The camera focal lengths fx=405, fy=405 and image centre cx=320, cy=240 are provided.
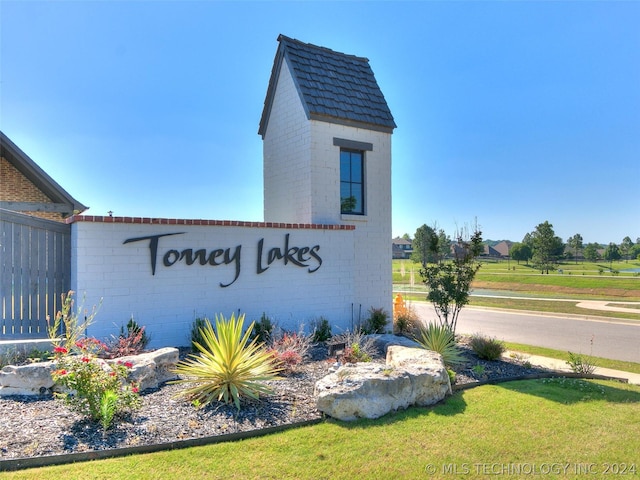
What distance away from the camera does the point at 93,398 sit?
191 inches

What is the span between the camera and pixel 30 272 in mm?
8250

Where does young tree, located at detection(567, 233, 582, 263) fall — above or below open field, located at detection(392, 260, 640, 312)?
above

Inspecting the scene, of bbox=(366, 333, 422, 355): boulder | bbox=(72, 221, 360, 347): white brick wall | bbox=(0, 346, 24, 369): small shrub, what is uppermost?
bbox=(72, 221, 360, 347): white brick wall

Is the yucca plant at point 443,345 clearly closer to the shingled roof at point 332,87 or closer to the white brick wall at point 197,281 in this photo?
the white brick wall at point 197,281

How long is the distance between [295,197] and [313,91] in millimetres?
3045

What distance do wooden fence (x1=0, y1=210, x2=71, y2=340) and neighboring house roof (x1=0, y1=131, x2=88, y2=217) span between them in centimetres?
759

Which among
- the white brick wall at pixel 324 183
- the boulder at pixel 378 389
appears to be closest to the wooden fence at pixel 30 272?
the white brick wall at pixel 324 183

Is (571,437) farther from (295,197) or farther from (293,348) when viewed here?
(295,197)

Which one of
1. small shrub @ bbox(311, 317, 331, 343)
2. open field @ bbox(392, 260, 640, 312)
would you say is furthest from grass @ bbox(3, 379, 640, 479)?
open field @ bbox(392, 260, 640, 312)

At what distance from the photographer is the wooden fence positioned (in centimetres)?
805

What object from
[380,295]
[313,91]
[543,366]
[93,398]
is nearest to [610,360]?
[543,366]

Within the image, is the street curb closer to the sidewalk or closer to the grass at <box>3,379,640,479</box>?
the sidewalk

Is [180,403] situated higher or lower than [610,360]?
higher

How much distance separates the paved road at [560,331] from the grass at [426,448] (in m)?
6.49
